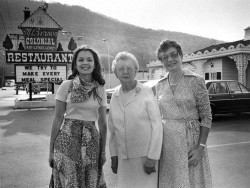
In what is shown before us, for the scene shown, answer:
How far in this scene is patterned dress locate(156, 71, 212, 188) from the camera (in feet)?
7.77

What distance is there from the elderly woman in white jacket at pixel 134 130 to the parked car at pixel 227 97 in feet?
26.5

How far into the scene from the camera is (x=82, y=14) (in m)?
177

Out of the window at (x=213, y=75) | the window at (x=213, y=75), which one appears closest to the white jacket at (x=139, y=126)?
the window at (x=213, y=75)

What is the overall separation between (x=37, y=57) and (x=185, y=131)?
1645cm

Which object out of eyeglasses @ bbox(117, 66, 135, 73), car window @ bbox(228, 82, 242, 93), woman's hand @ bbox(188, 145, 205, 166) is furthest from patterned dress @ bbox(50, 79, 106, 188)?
car window @ bbox(228, 82, 242, 93)

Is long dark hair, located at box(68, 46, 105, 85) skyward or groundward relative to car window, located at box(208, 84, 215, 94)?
skyward

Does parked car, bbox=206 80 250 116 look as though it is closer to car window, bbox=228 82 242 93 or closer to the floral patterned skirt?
car window, bbox=228 82 242 93

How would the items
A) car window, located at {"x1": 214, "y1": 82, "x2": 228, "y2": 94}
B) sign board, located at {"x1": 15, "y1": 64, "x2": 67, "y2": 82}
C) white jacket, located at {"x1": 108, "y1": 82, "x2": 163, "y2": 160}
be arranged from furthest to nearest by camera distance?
1. sign board, located at {"x1": 15, "y1": 64, "x2": 67, "y2": 82}
2. car window, located at {"x1": 214, "y1": 82, "x2": 228, "y2": 94}
3. white jacket, located at {"x1": 108, "y1": 82, "x2": 163, "y2": 160}

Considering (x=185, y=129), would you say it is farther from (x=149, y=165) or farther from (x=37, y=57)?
(x=37, y=57)

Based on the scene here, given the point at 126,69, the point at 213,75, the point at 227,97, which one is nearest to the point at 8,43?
the point at 227,97

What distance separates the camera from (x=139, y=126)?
2395 millimetres

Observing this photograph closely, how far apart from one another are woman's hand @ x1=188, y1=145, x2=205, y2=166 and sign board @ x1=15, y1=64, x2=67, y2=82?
16381 millimetres

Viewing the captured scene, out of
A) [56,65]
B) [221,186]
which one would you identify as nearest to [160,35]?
[56,65]

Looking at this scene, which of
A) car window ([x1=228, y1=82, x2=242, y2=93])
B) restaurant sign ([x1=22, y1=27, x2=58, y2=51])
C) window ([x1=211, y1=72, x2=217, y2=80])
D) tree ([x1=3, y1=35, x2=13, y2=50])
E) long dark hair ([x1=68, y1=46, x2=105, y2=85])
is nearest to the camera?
long dark hair ([x1=68, y1=46, x2=105, y2=85])
